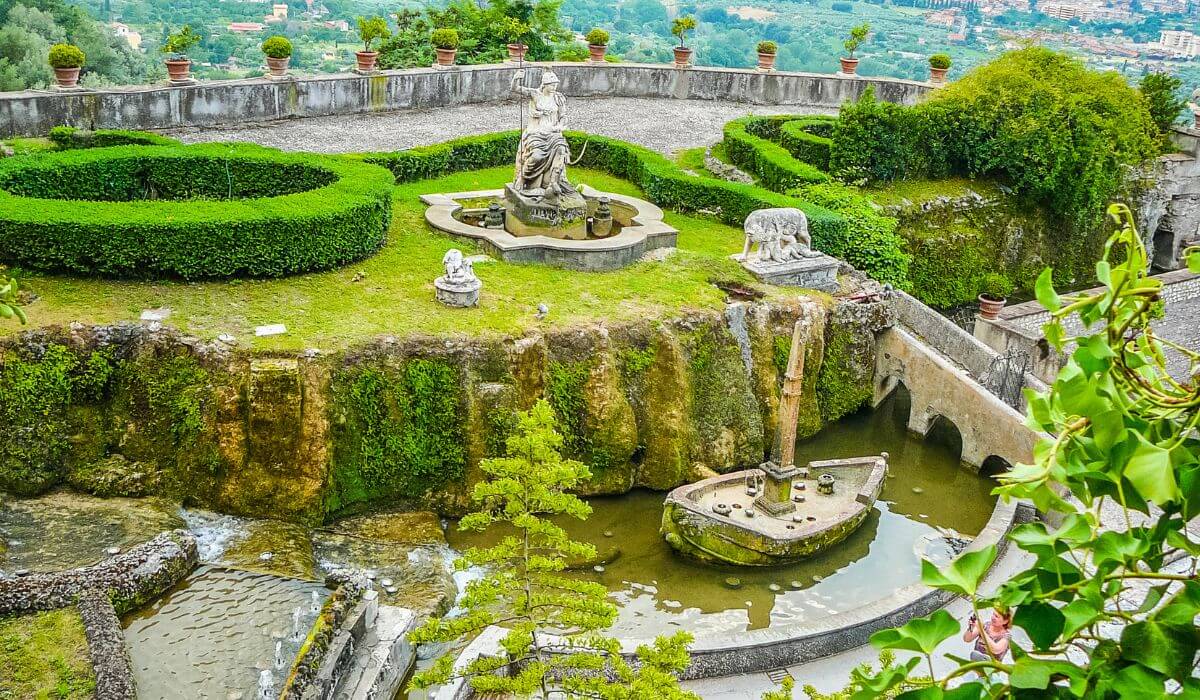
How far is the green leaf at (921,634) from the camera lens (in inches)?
109

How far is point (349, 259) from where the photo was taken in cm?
1897

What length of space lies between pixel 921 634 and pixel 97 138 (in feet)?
75.6

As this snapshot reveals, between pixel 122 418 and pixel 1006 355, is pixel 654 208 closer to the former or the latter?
pixel 1006 355

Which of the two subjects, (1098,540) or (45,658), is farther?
(45,658)

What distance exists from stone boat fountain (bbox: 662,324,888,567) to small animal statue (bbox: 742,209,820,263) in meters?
4.56

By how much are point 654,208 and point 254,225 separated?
8.94 meters

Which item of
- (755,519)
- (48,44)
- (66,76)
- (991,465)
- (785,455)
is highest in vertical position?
(48,44)

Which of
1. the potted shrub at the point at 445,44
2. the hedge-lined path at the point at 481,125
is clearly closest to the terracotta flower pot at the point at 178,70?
the hedge-lined path at the point at 481,125

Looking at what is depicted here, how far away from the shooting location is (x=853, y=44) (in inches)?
1345

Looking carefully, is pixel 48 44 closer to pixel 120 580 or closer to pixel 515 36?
pixel 515 36

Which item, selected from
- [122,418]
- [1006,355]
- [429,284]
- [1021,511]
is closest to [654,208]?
[429,284]

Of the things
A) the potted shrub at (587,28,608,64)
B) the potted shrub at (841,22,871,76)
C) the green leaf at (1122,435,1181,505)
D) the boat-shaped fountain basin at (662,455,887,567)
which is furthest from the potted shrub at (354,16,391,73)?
the green leaf at (1122,435,1181,505)

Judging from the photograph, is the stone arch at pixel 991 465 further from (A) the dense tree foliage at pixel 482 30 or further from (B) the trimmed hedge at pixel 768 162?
(A) the dense tree foliage at pixel 482 30

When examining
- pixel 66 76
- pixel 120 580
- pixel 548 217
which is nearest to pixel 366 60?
pixel 66 76
